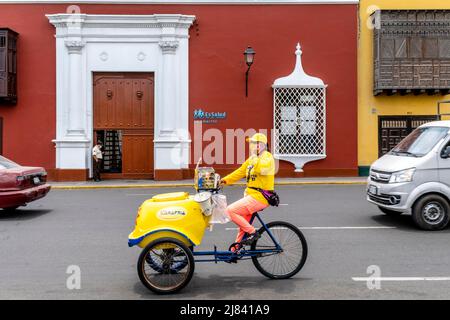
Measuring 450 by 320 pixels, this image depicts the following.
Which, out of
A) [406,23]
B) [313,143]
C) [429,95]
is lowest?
[313,143]

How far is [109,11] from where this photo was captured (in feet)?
68.0

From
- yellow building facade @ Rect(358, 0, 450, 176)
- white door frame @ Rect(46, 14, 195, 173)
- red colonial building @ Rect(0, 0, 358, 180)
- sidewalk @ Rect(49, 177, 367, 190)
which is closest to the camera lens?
sidewalk @ Rect(49, 177, 367, 190)

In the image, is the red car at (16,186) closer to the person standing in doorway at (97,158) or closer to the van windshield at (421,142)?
the van windshield at (421,142)

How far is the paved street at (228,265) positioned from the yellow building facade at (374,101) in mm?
9277

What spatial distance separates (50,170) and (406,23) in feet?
48.9

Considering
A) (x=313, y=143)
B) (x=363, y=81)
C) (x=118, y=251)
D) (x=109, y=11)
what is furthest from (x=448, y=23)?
(x=118, y=251)

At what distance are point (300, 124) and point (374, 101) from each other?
10.5 feet

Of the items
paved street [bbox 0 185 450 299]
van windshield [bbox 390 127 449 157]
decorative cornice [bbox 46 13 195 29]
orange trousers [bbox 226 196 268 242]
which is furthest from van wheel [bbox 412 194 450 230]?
decorative cornice [bbox 46 13 195 29]

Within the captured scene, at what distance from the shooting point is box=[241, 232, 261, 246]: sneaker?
6191 millimetres

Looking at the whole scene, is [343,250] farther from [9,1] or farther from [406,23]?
[9,1]

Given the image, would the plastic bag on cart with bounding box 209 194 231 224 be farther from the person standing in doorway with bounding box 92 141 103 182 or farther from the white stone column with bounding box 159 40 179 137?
the person standing in doorway with bounding box 92 141 103 182

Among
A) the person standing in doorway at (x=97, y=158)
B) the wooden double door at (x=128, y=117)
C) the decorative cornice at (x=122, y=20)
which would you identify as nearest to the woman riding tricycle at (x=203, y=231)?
the person standing in doorway at (x=97, y=158)

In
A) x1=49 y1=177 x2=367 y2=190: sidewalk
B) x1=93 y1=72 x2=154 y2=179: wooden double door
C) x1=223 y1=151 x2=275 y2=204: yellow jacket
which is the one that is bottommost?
x1=49 y1=177 x2=367 y2=190: sidewalk

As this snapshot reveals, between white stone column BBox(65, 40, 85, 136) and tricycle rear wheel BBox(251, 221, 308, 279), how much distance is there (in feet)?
51.0
